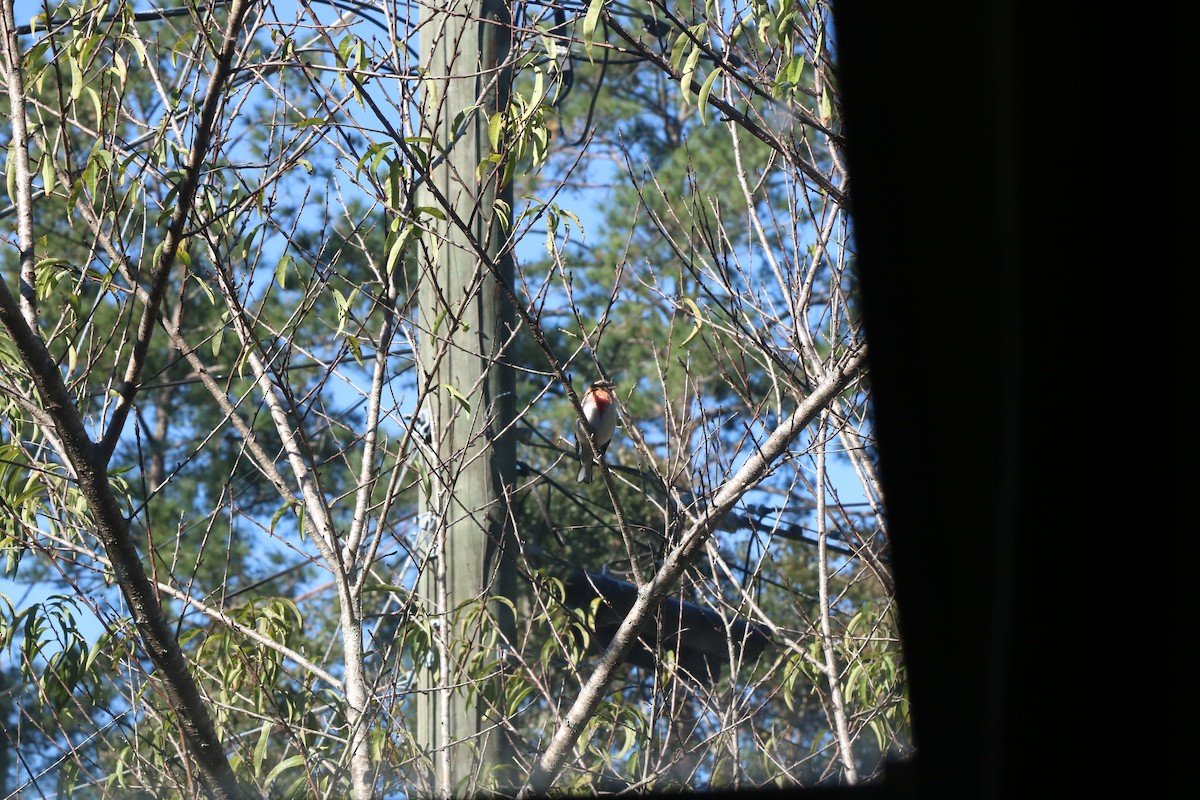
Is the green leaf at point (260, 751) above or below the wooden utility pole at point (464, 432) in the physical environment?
below

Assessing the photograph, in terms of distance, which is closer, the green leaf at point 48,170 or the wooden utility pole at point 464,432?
the green leaf at point 48,170

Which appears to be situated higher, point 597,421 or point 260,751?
point 597,421

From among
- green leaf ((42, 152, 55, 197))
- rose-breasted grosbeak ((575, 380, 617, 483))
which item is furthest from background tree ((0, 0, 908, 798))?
rose-breasted grosbeak ((575, 380, 617, 483))

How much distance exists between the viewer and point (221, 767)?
126 inches

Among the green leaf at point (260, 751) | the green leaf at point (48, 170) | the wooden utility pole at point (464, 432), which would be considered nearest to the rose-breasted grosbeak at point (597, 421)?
the wooden utility pole at point (464, 432)

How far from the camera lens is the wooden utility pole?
412 centimetres

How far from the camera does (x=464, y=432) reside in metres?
4.83

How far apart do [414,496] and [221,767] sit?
10.8 metres

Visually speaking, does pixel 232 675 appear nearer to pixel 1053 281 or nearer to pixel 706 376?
pixel 1053 281

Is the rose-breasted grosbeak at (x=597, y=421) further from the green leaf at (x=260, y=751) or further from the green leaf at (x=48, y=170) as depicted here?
the green leaf at (x=48, y=170)

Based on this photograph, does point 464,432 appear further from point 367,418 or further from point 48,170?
point 48,170

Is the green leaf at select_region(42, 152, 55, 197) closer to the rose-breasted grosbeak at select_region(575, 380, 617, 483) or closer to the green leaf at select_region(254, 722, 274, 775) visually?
the green leaf at select_region(254, 722, 274, 775)

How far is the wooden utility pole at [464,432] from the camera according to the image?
412 centimetres

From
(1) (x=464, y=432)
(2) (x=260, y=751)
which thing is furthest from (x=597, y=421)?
(2) (x=260, y=751)
